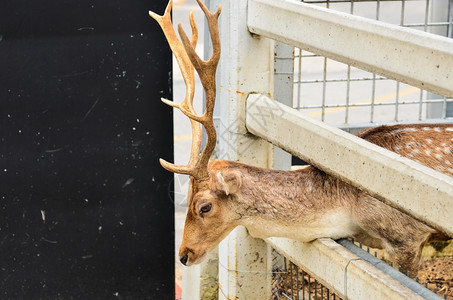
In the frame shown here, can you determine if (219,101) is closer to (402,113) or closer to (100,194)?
(100,194)

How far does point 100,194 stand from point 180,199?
1.75 ft

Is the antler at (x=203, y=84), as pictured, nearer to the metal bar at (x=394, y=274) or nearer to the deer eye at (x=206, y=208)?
the deer eye at (x=206, y=208)

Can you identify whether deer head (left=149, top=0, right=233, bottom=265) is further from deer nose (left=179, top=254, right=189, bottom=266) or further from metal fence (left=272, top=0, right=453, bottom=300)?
metal fence (left=272, top=0, right=453, bottom=300)

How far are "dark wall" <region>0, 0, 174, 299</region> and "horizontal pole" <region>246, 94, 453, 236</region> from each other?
98 cm

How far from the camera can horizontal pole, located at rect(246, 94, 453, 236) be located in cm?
260

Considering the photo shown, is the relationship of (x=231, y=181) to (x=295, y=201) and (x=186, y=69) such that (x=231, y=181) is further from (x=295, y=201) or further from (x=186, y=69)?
(x=186, y=69)

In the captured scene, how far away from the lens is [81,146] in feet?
15.1

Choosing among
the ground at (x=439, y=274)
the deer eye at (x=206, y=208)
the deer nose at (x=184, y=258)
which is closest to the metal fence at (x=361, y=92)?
the ground at (x=439, y=274)

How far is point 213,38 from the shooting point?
336 cm

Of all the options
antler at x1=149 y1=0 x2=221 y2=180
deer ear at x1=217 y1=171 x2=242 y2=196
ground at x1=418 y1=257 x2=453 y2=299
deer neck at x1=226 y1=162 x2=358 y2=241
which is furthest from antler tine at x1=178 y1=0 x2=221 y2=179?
ground at x1=418 y1=257 x2=453 y2=299

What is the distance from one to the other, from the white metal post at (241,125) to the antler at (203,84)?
173mm

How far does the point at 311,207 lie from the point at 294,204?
0.07 m

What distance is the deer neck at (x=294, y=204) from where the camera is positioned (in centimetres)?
361

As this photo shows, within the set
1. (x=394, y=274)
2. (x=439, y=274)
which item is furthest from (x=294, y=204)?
(x=439, y=274)
